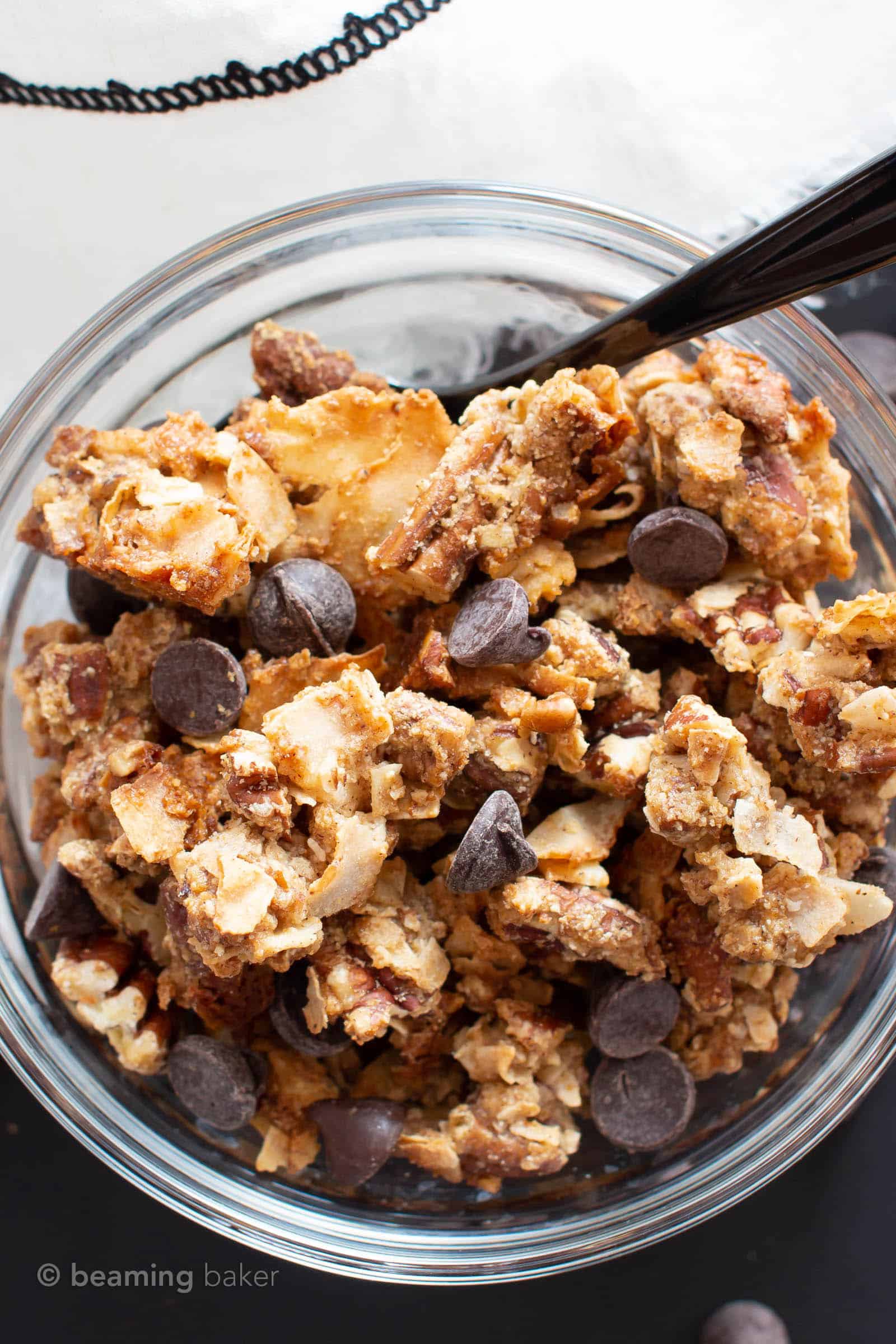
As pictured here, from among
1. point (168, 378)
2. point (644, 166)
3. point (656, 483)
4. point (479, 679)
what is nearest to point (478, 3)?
point (644, 166)

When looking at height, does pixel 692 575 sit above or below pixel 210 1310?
above

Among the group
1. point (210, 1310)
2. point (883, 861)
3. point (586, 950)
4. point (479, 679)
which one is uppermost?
point (479, 679)

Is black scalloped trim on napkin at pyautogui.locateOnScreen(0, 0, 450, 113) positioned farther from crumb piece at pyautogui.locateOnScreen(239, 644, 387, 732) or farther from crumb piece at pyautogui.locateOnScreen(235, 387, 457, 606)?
crumb piece at pyautogui.locateOnScreen(239, 644, 387, 732)

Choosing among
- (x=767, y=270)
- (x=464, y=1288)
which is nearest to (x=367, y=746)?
(x=767, y=270)

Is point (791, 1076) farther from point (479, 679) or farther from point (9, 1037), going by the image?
point (9, 1037)

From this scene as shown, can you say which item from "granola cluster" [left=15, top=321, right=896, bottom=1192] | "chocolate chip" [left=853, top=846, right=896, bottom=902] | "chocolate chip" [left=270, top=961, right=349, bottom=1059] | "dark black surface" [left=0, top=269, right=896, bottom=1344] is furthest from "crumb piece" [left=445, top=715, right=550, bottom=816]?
"dark black surface" [left=0, top=269, right=896, bottom=1344]

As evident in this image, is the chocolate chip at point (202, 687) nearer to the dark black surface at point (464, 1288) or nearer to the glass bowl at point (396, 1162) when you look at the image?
the glass bowl at point (396, 1162)

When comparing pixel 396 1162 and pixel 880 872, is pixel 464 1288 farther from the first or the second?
pixel 880 872

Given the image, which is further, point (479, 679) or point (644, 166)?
point (644, 166)
